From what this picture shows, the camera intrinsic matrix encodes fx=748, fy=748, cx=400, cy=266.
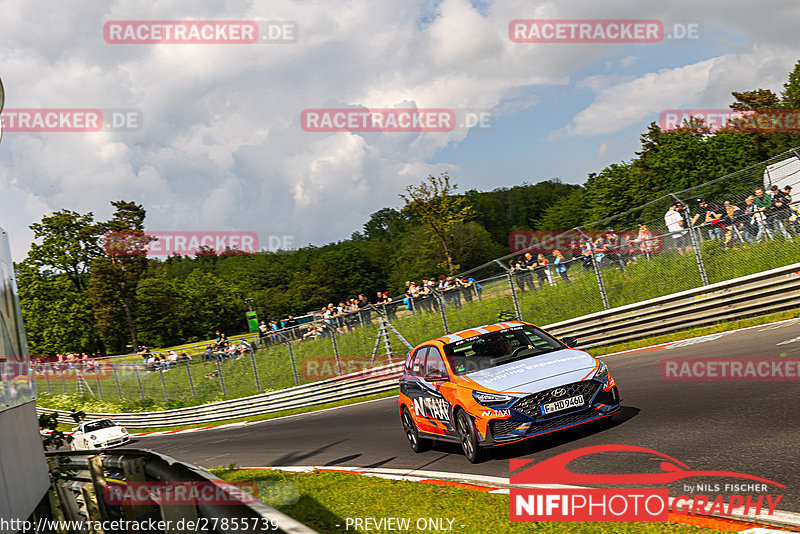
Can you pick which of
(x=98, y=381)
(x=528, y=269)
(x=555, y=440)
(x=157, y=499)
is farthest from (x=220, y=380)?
(x=157, y=499)

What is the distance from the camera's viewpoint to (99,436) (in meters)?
24.5

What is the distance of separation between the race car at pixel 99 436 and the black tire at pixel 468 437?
1817 centimetres

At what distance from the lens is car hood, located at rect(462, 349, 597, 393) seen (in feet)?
28.5

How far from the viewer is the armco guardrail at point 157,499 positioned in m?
Answer: 3.41

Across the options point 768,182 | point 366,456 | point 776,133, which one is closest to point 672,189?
point 776,133

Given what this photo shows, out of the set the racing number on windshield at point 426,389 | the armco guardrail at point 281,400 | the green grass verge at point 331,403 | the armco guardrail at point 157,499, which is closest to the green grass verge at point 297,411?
Result: the green grass verge at point 331,403

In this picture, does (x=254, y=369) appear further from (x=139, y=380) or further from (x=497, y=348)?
(x=497, y=348)

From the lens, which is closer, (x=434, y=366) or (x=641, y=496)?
(x=641, y=496)

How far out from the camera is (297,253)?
129 m

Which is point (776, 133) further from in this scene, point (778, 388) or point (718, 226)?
point (778, 388)

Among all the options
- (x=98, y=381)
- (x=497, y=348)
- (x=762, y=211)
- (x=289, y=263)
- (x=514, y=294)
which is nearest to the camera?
(x=497, y=348)

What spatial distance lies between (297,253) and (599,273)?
113212mm

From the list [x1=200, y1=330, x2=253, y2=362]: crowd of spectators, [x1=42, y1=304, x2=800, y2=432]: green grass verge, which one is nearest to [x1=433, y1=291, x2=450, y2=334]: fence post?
[x1=42, y1=304, x2=800, y2=432]: green grass verge

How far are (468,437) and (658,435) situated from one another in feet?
7.26
